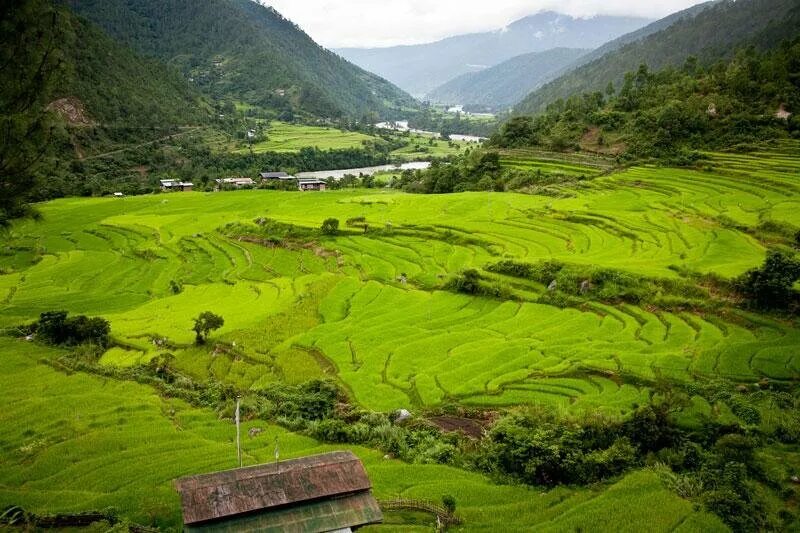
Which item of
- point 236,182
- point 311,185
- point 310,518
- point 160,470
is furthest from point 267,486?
point 236,182

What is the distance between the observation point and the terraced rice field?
1566 centimetres

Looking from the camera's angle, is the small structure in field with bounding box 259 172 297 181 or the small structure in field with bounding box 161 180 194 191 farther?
the small structure in field with bounding box 259 172 297 181

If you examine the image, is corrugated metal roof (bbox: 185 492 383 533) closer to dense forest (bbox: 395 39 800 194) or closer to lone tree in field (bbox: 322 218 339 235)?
lone tree in field (bbox: 322 218 339 235)

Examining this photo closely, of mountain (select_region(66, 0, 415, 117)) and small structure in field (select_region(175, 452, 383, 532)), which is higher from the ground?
mountain (select_region(66, 0, 415, 117))

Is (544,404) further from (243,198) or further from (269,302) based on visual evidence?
(243,198)

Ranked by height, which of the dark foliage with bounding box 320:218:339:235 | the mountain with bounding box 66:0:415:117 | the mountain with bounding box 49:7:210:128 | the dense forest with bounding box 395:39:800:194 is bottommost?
the dark foliage with bounding box 320:218:339:235

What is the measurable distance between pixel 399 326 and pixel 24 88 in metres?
20.0

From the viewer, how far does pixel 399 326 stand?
29.0 metres

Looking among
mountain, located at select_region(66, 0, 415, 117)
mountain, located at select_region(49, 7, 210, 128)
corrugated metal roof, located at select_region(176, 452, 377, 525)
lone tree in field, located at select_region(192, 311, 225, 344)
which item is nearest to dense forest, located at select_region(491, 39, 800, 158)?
lone tree in field, located at select_region(192, 311, 225, 344)

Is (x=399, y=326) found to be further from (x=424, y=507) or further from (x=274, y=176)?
(x=274, y=176)

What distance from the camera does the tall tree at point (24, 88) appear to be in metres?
11.3

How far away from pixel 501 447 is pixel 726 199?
116ft

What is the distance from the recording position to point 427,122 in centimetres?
19712

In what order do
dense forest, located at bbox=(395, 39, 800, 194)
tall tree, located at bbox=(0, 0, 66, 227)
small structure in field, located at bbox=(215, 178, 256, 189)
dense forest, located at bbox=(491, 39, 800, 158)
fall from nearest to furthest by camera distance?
tall tree, located at bbox=(0, 0, 66, 227)
dense forest, located at bbox=(491, 39, 800, 158)
dense forest, located at bbox=(395, 39, 800, 194)
small structure in field, located at bbox=(215, 178, 256, 189)
